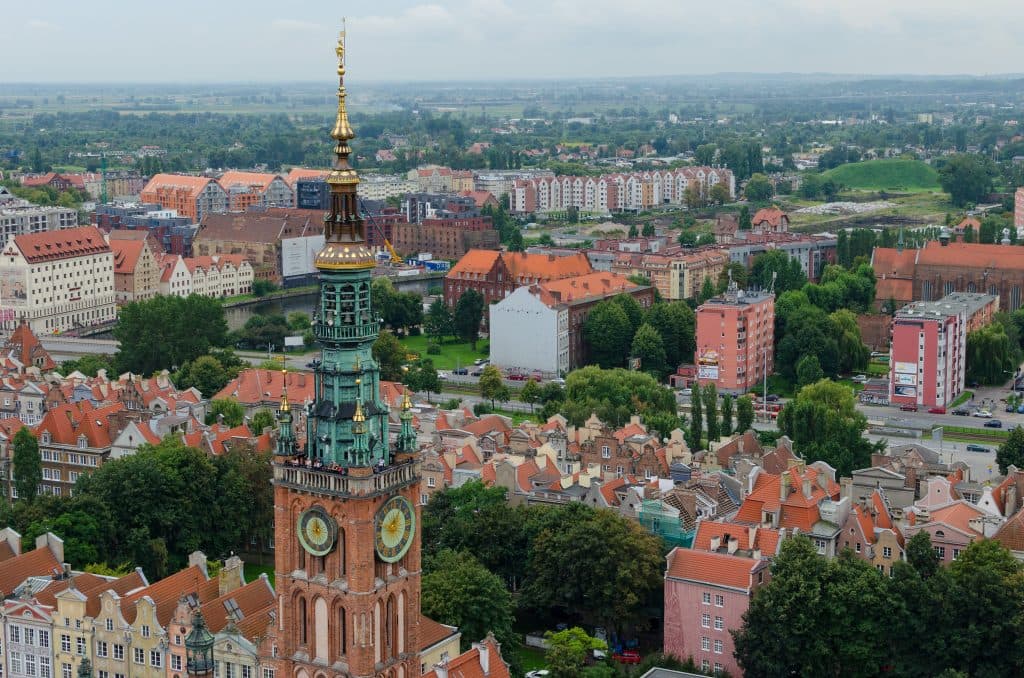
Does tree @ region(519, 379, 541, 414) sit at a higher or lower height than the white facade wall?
lower

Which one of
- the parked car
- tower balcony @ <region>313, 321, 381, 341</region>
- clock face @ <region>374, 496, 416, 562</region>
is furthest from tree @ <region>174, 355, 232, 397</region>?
tower balcony @ <region>313, 321, 381, 341</region>

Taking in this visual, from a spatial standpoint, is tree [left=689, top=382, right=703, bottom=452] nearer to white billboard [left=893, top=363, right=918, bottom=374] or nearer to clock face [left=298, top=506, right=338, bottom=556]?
white billboard [left=893, top=363, right=918, bottom=374]

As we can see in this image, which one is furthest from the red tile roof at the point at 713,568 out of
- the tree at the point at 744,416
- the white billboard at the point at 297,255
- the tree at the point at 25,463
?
the white billboard at the point at 297,255

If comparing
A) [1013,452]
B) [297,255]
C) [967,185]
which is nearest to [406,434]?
[1013,452]

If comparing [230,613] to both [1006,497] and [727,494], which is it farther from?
[1006,497]

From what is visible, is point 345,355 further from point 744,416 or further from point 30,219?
point 30,219

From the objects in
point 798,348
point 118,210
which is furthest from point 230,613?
point 118,210
